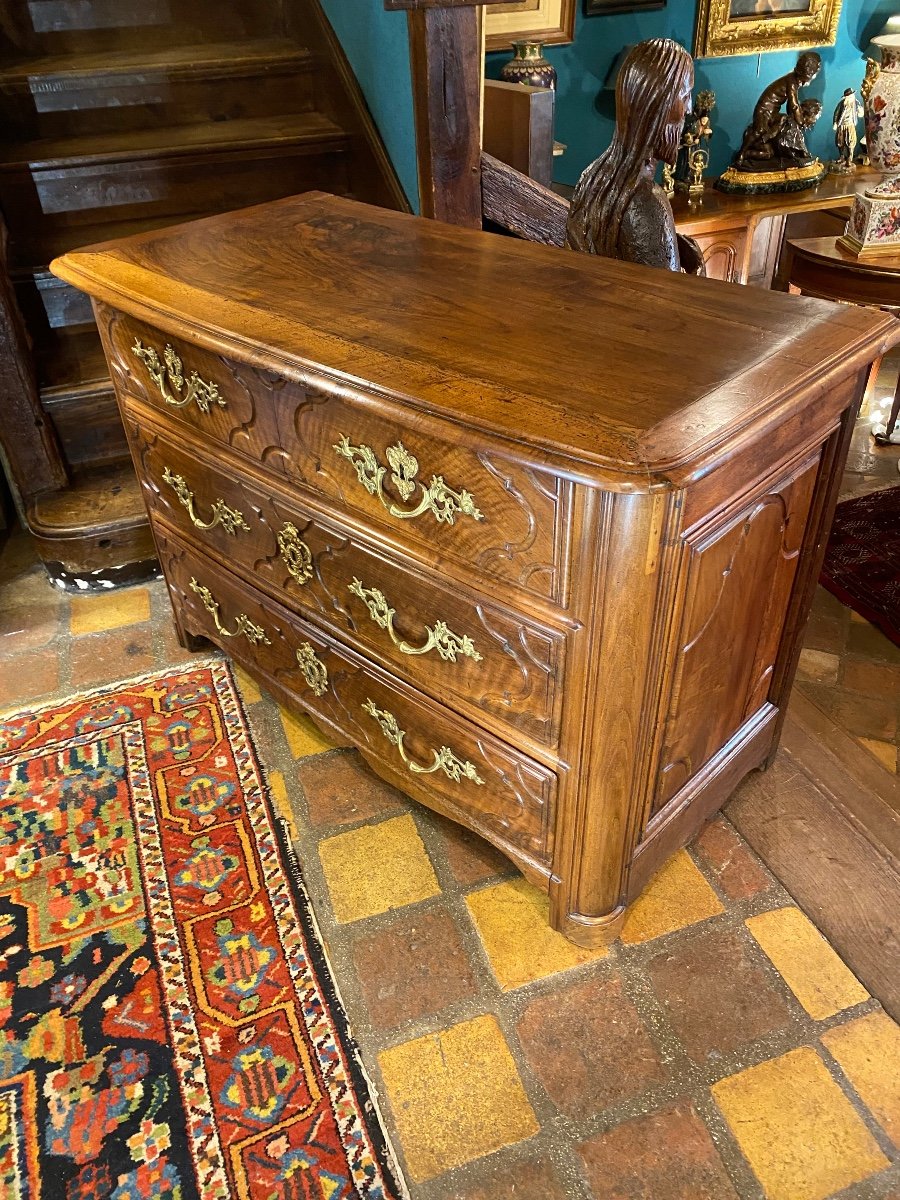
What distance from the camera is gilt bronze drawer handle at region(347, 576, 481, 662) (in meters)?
1.39

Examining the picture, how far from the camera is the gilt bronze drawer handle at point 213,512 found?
5.74 feet

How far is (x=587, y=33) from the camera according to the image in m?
3.95

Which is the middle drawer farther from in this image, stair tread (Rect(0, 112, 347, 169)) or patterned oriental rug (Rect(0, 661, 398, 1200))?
stair tread (Rect(0, 112, 347, 169))

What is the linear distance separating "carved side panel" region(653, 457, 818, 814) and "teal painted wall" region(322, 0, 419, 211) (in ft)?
4.64

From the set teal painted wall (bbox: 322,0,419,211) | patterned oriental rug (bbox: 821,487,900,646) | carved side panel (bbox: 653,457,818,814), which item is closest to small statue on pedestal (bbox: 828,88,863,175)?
patterned oriental rug (bbox: 821,487,900,646)

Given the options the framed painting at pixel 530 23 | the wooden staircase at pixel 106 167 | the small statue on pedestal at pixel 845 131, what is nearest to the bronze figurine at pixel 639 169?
the wooden staircase at pixel 106 167

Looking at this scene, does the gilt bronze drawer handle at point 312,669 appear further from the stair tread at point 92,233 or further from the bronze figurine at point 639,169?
the stair tread at point 92,233

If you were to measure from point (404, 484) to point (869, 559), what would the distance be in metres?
1.89

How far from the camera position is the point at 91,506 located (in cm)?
261

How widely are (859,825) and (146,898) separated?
4.75 ft

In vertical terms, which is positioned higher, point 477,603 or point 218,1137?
point 477,603

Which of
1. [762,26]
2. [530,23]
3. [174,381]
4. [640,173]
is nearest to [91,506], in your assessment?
[174,381]

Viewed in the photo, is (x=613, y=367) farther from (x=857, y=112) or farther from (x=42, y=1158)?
(x=857, y=112)

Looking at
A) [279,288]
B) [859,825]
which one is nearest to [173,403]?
[279,288]
